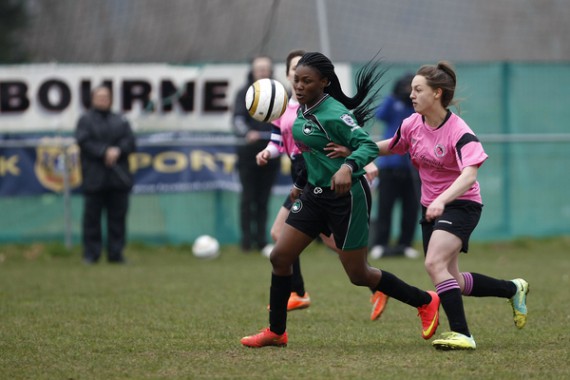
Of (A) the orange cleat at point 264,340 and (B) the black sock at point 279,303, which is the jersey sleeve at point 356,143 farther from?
(A) the orange cleat at point 264,340

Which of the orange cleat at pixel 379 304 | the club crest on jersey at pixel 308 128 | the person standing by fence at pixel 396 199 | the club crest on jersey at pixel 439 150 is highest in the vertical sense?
the club crest on jersey at pixel 308 128

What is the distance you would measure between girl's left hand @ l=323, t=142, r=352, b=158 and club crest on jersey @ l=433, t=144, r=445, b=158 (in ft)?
1.91

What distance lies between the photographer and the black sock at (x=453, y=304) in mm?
6020

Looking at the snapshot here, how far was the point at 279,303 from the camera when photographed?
626 cm

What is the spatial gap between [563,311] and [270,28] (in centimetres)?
910

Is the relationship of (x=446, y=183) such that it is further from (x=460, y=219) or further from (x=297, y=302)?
(x=297, y=302)

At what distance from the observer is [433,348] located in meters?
6.13

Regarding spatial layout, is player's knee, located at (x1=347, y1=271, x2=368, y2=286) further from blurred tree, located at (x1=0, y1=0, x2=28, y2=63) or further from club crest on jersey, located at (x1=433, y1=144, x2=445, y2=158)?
blurred tree, located at (x1=0, y1=0, x2=28, y2=63)

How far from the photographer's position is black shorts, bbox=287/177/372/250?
6090mm

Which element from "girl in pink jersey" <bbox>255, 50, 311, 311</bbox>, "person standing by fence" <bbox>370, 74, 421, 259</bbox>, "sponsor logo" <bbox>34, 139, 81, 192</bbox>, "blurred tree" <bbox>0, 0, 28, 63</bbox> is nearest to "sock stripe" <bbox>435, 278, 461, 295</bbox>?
"girl in pink jersey" <bbox>255, 50, 311, 311</bbox>

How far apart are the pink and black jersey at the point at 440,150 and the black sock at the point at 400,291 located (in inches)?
20.9

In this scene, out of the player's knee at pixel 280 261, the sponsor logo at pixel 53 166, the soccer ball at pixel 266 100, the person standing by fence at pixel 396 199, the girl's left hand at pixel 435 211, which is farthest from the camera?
the sponsor logo at pixel 53 166

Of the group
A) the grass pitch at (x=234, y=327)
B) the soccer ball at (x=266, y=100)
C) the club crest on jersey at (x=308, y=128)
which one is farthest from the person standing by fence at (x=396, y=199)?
the club crest on jersey at (x=308, y=128)

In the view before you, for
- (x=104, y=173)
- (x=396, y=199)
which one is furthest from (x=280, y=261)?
(x=396, y=199)
